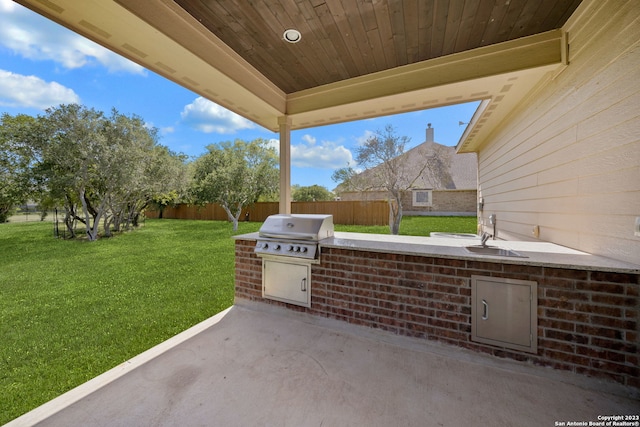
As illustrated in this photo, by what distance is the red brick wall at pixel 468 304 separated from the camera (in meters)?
1.43

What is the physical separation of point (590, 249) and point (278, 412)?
2456 millimetres

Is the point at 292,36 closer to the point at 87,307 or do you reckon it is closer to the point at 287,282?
the point at 287,282

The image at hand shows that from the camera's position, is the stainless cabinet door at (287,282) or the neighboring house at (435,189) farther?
the neighboring house at (435,189)

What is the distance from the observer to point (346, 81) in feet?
9.05

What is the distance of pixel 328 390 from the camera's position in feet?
4.95

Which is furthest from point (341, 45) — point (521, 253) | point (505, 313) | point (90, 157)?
point (90, 157)

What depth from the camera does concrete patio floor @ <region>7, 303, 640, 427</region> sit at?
4.28ft

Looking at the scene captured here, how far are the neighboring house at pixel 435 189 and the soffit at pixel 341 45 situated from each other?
5.25m

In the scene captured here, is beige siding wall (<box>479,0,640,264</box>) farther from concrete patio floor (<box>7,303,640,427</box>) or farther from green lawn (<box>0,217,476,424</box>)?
green lawn (<box>0,217,476,424</box>)

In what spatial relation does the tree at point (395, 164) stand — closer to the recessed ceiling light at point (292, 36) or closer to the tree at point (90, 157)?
the recessed ceiling light at point (292, 36)

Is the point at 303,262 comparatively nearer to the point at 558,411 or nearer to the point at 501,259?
the point at 501,259

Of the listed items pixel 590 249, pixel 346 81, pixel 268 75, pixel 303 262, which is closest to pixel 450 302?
pixel 590 249

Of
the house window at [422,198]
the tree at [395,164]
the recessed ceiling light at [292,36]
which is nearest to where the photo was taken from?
the recessed ceiling light at [292,36]

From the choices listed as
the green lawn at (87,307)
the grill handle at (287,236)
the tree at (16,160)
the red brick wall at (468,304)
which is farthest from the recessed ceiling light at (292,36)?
the tree at (16,160)
